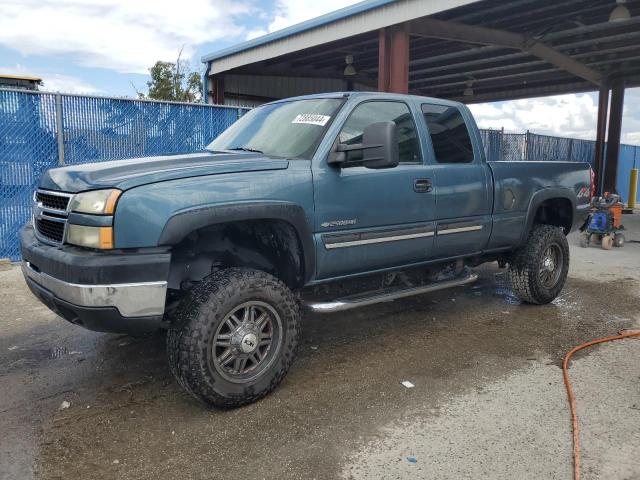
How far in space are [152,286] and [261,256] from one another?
991mm

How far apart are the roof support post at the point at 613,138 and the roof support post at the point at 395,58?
11270mm

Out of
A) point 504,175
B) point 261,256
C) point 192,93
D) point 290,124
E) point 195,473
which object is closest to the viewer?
point 195,473

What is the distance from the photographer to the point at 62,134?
25.3 ft

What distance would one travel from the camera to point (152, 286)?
2896mm

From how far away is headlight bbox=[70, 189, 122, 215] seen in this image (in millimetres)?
2834

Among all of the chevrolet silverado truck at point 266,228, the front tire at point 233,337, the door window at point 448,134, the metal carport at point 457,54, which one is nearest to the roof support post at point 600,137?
the metal carport at point 457,54

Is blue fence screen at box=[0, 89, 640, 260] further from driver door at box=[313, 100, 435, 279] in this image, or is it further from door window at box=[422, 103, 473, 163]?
door window at box=[422, 103, 473, 163]

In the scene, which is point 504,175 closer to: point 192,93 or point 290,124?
point 290,124

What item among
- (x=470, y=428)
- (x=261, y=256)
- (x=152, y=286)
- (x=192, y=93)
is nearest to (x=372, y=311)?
(x=261, y=256)

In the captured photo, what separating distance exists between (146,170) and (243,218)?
62cm

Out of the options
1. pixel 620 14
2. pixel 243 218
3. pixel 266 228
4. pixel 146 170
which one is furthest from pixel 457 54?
pixel 146 170

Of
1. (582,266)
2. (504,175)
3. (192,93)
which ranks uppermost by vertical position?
(192,93)

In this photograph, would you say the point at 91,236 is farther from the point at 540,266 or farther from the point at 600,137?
the point at 600,137

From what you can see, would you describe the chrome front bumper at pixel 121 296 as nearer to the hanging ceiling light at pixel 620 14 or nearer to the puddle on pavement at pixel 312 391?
the puddle on pavement at pixel 312 391
